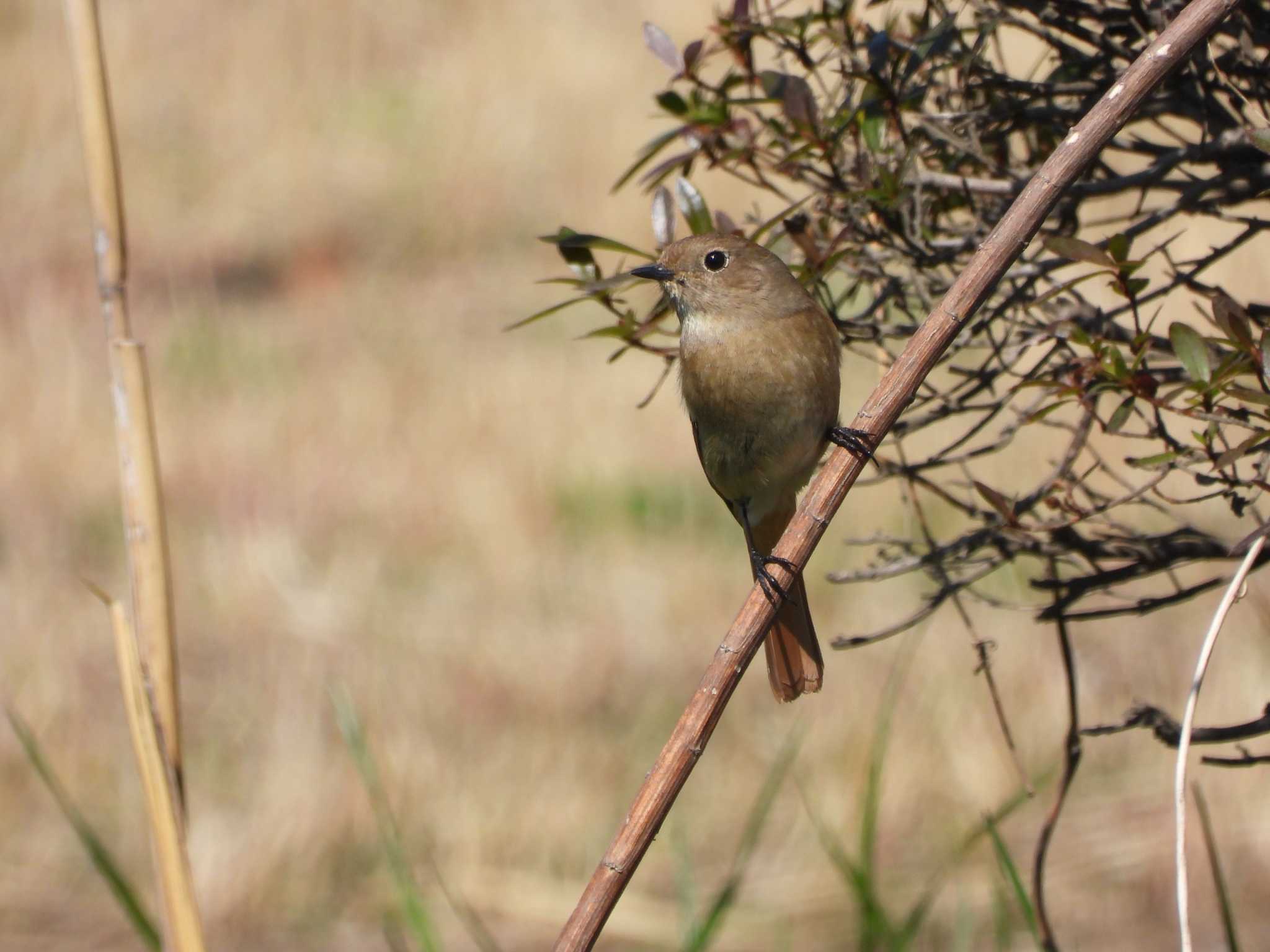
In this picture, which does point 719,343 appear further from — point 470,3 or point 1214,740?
point 470,3

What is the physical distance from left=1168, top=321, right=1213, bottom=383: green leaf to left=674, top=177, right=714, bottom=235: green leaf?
809 mm

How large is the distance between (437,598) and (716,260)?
307 cm

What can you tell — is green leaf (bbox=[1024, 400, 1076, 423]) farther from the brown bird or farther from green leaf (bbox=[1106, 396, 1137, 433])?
the brown bird

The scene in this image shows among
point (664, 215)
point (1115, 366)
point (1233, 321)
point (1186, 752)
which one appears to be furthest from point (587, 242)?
point (1186, 752)

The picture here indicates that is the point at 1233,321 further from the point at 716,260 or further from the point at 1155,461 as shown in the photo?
the point at 716,260

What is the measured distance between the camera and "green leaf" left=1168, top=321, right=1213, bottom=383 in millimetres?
1753

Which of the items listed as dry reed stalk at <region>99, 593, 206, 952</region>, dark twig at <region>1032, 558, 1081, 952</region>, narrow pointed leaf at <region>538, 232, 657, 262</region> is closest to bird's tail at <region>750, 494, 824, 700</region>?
dark twig at <region>1032, 558, 1081, 952</region>

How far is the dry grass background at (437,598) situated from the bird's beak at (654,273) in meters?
1.37

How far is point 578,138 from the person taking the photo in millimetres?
9953

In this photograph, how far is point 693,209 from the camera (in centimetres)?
238

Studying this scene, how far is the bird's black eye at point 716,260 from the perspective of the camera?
123 inches

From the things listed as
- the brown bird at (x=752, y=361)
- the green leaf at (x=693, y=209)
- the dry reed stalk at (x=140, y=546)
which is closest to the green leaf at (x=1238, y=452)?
the green leaf at (x=693, y=209)

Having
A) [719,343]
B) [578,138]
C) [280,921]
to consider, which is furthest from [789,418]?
[578,138]

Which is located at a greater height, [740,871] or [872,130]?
[872,130]
